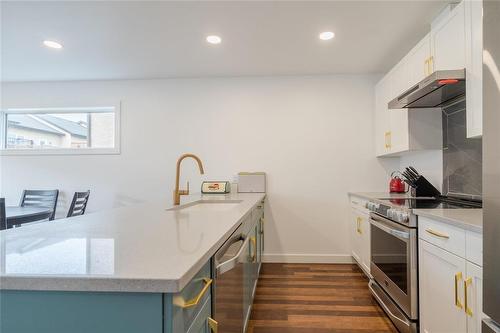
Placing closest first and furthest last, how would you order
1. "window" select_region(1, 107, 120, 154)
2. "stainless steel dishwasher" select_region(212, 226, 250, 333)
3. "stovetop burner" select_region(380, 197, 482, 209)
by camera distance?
"stainless steel dishwasher" select_region(212, 226, 250, 333) < "stovetop burner" select_region(380, 197, 482, 209) < "window" select_region(1, 107, 120, 154)

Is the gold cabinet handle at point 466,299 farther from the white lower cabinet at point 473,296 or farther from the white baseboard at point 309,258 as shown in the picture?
the white baseboard at point 309,258

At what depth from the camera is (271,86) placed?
347 centimetres

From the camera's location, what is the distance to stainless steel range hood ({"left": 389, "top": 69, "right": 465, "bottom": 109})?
5.48ft

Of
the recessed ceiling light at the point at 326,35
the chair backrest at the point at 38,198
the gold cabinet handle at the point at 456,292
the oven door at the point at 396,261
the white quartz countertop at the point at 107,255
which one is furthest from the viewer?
the chair backrest at the point at 38,198

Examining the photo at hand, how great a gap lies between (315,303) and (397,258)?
83 cm

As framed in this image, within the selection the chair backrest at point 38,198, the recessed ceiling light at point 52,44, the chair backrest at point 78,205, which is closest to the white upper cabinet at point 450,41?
the recessed ceiling light at point 52,44

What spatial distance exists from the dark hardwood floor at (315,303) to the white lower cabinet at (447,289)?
52 cm

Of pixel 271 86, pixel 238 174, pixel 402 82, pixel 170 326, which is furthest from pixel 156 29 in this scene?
pixel 170 326

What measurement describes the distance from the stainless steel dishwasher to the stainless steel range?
1064 mm

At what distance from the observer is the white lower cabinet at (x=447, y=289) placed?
3.84ft

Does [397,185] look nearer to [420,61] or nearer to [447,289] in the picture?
[420,61]

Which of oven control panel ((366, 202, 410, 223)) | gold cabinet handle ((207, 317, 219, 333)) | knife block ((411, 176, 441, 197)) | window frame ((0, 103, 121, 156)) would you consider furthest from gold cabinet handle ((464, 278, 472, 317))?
window frame ((0, 103, 121, 156))

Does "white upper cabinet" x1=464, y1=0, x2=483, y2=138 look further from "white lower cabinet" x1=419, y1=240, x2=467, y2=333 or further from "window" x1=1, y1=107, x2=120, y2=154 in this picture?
"window" x1=1, y1=107, x2=120, y2=154

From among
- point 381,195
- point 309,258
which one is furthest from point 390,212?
point 309,258
